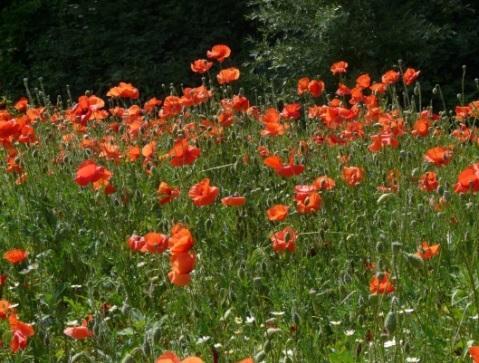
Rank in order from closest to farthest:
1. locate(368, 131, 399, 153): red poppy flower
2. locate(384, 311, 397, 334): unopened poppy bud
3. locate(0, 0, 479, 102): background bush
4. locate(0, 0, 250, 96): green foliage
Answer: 1. locate(384, 311, 397, 334): unopened poppy bud
2. locate(368, 131, 399, 153): red poppy flower
3. locate(0, 0, 479, 102): background bush
4. locate(0, 0, 250, 96): green foliage

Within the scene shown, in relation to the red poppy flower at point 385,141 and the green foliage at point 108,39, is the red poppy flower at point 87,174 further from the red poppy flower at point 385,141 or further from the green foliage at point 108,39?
the green foliage at point 108,39

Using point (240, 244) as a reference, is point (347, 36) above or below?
below

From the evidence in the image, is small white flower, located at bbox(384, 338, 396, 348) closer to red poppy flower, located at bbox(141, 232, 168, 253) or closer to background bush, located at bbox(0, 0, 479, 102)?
red poppy flower, located at bbox(141, 232, 168, 253)

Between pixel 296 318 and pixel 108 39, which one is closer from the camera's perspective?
pixel 296 318

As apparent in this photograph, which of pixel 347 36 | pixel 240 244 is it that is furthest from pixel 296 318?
pixel 347 36

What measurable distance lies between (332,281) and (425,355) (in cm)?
86

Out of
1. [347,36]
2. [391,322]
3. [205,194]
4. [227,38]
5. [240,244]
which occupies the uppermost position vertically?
[391,322]

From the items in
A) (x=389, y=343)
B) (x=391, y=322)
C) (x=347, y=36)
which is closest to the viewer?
(x=391, y=322)

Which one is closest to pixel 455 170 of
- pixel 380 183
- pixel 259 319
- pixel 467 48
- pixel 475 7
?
pixel 380 183

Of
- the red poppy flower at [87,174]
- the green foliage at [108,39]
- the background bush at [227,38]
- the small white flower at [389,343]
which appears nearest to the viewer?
the small white flower at [389,343]

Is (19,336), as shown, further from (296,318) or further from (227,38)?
(227,38)

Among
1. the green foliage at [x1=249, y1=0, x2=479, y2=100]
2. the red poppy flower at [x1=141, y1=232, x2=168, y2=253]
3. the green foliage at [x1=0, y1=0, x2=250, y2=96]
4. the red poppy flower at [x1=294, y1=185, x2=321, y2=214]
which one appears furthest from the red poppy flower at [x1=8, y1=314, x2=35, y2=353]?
the green foliage at [x1=0, y1=0, x2=250, y2=96]

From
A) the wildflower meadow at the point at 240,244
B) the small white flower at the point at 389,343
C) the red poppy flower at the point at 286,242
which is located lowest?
the wildflower meadow at the point at 240,244

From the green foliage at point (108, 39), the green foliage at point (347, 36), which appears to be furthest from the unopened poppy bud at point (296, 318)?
the green foliage at point (108, 39)
